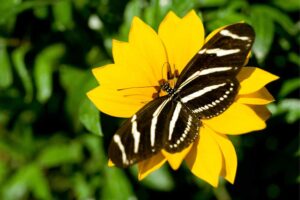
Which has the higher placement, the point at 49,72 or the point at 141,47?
the point at 141,47

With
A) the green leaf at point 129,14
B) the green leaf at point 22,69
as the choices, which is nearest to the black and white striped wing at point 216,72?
the green leaf at point 129,14

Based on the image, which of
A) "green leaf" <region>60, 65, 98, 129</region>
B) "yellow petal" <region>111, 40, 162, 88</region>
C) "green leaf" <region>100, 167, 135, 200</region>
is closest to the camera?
"yellow petal" <region>111, 40, 162, 88</region>

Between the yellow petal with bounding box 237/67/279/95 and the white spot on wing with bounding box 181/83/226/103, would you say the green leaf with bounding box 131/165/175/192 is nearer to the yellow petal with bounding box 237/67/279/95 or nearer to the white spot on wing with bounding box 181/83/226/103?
the white spot on wing with bounding box 181/83/226/103

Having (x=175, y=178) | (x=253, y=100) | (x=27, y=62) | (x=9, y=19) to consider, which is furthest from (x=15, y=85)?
(x=253, y=100)

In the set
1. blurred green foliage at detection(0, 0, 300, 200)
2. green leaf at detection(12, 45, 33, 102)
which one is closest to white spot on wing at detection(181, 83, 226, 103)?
blurred green foliage at detection(0, 0, 300, 200)

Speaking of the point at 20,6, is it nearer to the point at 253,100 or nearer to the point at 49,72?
the point at 49,72
